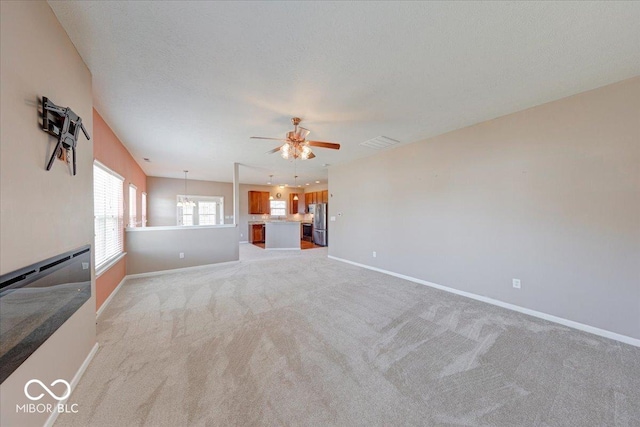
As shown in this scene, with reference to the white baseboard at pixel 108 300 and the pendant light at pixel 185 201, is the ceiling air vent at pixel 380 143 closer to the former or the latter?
the white baseboard at pixel 108 300

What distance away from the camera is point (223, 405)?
1487mm

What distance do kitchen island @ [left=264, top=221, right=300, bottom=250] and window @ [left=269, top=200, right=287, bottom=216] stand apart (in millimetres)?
2577

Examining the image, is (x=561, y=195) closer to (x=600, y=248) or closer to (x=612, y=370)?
(x=600, y=248)

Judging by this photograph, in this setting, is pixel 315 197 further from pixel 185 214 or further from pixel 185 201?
pixel 185 214

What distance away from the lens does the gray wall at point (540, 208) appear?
7.45 ft

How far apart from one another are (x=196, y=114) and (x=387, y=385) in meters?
3.61

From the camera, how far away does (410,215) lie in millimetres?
4238

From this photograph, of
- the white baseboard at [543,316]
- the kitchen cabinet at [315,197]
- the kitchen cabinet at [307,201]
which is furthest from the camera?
the kitchen cabinet at [307,201]

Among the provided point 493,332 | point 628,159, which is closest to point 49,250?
point 493,332

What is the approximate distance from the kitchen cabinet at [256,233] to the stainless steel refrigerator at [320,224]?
2.27 meters

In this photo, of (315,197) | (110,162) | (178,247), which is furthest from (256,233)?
(110,162)

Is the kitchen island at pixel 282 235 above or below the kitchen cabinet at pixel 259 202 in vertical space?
below

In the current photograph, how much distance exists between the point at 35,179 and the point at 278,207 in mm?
8995

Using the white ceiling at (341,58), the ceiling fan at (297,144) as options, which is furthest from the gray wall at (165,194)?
the ceiling fan at (297,144)
